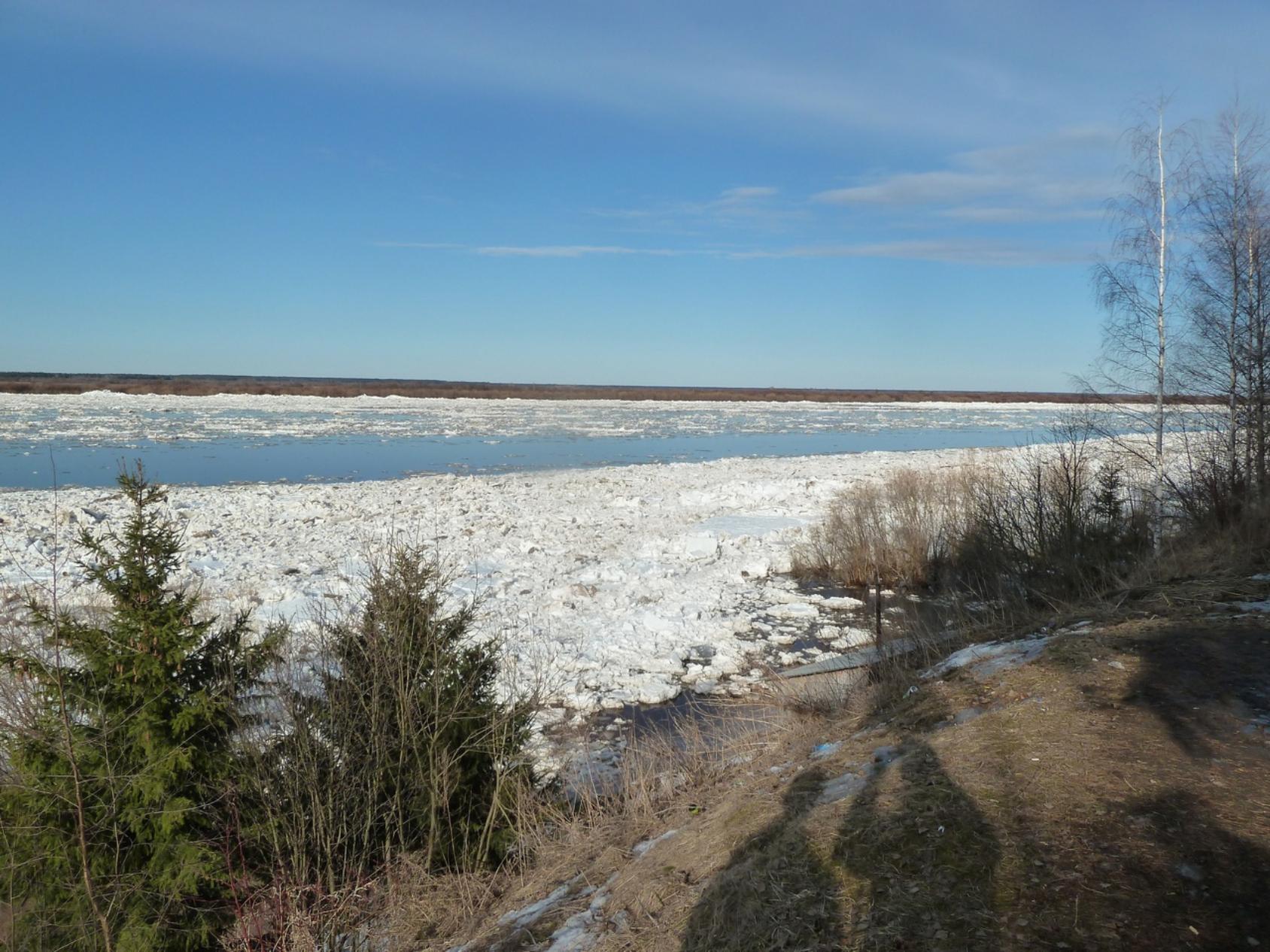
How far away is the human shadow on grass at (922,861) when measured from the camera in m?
3.64

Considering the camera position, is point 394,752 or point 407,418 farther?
point 407,418

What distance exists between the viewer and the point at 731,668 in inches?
432

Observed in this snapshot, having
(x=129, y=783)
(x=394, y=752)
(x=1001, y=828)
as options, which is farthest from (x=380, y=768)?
(x=1001, y=828)

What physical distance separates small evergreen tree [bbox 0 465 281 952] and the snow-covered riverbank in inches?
136

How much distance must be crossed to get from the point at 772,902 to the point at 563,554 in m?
12.2

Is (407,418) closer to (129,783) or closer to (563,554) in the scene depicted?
(563,554)

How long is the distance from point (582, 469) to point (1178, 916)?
26.7 m

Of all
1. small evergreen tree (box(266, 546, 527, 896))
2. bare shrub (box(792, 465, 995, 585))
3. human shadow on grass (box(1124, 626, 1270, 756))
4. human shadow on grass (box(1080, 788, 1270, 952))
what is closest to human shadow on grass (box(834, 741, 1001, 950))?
human shadow on grass (box(1080, 788, 1270, 952))

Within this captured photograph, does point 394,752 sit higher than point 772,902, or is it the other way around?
point 772,902

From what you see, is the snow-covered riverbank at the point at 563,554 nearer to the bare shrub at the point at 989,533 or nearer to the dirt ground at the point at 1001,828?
the bare shrub at the point at 989,533

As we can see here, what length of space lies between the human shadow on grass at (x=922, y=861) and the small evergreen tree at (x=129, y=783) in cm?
376

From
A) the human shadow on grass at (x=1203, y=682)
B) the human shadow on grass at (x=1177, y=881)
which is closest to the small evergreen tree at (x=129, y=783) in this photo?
the human shadow on grass at (x=1177, y=881)

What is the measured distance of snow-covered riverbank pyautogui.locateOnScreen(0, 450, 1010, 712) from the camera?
446 inches

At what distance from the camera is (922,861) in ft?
13.6
